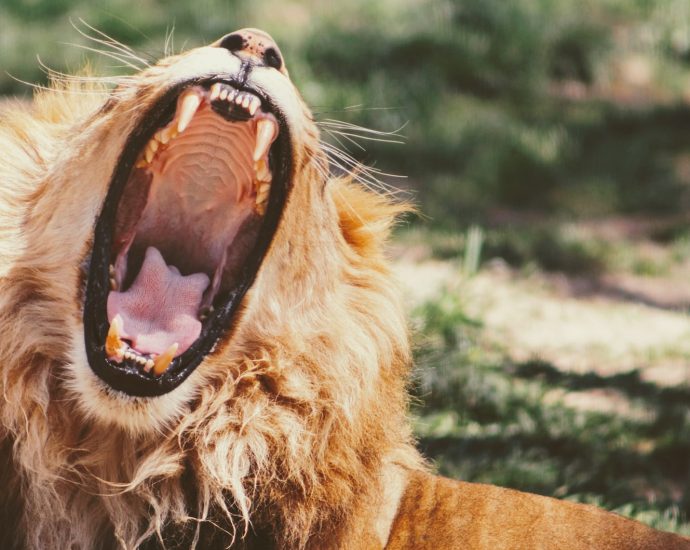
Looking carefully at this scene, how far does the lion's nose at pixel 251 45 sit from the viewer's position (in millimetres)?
2877

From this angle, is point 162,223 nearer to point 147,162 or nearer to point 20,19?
point 147,162

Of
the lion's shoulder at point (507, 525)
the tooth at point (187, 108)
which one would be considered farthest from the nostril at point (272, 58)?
the lion's shoulder at point (507, 525)

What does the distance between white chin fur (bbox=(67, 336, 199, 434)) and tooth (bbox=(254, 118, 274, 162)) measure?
66 cm

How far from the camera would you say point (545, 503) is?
315 centimetres

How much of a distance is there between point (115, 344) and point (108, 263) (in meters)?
0.28

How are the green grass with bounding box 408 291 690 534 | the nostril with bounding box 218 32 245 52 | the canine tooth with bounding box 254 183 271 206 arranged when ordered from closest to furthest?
the nostril with bounding box 218 32 245 52 < the canine tooth with bounding box 254 183 271 206 < the green grass with bounding box 408 291 690 534

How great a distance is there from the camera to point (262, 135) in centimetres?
296

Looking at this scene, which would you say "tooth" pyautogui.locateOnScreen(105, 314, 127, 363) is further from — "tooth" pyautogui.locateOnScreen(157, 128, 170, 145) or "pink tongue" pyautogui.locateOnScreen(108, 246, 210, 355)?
"tooth" pyautogui.locateOnScreen(157, 128, 170, 145)

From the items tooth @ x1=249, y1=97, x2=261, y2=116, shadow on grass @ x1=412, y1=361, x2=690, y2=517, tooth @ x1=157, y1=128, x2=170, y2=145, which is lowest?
shadow on grass @ x1=412, y1=361, x2=690, y2=517

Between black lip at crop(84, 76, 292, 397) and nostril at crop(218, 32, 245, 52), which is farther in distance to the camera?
nostril at crop(218, 32, 245, 52)

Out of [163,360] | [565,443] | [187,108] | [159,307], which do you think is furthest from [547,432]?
[187,108]

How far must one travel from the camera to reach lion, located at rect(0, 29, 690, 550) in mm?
2820

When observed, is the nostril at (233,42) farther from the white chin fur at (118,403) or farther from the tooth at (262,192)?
the white chin fur at (118,403)

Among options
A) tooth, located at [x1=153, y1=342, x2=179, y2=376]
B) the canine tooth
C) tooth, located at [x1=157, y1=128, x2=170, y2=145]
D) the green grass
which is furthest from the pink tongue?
the green grass
